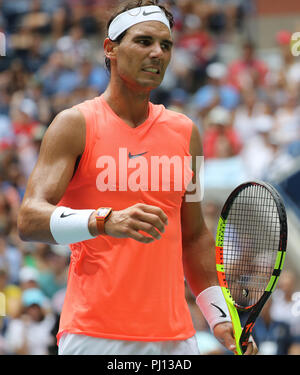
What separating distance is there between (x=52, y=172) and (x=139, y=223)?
62cm

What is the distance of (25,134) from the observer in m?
9.67

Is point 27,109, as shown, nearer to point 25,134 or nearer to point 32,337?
point 25,134

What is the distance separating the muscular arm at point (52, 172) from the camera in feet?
10.0

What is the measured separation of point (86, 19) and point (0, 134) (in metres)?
3.44

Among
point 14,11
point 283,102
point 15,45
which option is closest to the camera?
point 283,102

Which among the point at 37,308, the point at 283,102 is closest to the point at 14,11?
the point at 283,102

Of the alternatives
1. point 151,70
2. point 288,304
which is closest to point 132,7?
point 151,70

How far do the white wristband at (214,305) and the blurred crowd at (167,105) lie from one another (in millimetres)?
2552

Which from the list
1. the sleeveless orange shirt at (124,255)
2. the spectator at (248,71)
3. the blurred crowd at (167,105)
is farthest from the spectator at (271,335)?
the spectator at (248,71)

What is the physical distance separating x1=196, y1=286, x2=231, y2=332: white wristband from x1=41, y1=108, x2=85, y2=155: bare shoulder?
90 centimetres

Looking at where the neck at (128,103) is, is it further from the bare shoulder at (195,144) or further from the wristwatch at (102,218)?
the wristwatch at (102,218)

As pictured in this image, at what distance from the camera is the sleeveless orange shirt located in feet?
10.4

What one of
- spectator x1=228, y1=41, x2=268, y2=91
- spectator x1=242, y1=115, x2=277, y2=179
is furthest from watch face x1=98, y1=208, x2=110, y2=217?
spectator x1=228, y1=41, x2=268, y2=91

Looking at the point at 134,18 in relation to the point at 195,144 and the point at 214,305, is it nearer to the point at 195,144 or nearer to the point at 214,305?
the point at 195,144
